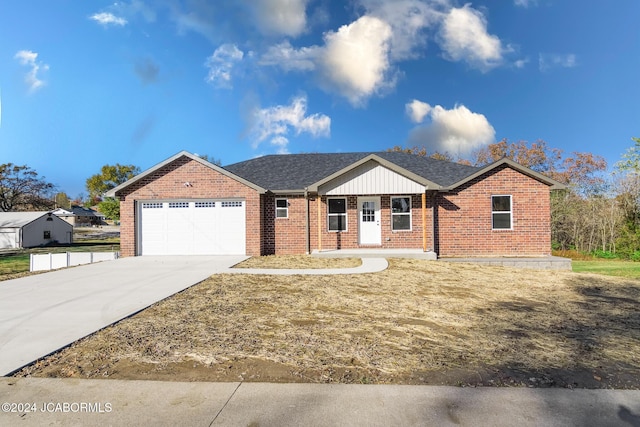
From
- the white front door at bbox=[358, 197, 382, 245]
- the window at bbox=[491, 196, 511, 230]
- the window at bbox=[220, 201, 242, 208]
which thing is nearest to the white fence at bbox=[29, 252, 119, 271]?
the window at bbox=[220, 201, 242, 208]

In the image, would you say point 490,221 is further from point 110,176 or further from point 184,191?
point 110,176

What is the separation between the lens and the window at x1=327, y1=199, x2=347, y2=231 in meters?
14.8

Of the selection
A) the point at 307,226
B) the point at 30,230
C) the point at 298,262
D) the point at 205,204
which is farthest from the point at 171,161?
the point at 30,230

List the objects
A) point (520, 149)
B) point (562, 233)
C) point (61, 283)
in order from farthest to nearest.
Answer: point (520, 149) < point (562, 233) < point (61, 283)

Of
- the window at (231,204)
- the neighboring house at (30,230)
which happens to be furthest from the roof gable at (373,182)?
the neighboring house at (30,230)

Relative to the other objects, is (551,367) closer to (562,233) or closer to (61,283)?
(61,283)

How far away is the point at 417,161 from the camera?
17.5 meters

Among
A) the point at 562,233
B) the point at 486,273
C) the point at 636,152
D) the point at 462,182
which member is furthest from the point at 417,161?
the point at 636,152

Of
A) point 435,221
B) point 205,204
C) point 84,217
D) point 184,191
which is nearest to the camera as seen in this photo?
point 435,221

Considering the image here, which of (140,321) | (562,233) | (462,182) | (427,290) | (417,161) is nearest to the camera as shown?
(140,321)

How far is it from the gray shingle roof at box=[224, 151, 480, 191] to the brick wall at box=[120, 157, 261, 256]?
126cm

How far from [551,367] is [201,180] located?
44.1ft

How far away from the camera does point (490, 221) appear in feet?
46.5

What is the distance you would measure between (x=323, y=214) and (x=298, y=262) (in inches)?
122
